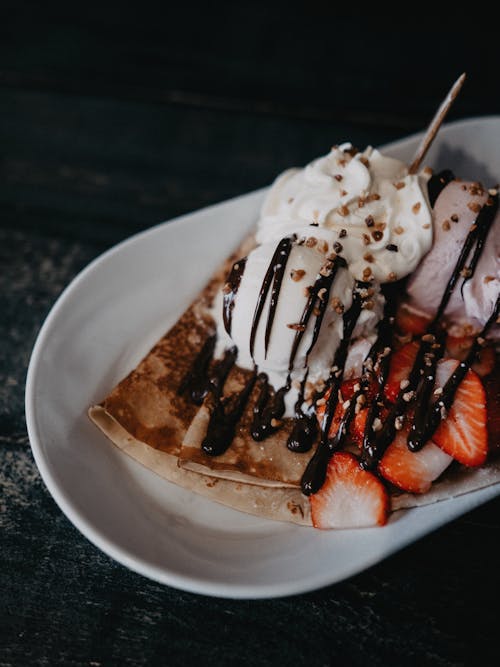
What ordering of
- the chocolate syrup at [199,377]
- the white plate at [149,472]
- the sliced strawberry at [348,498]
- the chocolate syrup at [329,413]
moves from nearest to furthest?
the white plate at [149,472]
the sliced strawberry at [348,498]
the chocolate syrup at [329,413]
the chocolate syrup at [199,377]

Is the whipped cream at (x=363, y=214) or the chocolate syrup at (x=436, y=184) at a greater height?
the chocolate syrup at (x=436, y=184)

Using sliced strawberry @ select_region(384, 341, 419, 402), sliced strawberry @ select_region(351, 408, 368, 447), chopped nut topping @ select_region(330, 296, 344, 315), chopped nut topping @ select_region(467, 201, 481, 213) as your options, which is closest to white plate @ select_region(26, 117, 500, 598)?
sliced strawberry @ select_region(351, 408, 368, 447)

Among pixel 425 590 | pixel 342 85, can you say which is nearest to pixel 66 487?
pixel 425 590

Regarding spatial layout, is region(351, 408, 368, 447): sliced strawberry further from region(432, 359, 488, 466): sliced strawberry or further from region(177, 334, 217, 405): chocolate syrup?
region(177, 334, 217, 405): chocolate syrup

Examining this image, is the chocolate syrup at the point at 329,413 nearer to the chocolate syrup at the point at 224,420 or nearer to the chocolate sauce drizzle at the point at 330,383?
the chocolate sauce drizzle at the point at 330,383

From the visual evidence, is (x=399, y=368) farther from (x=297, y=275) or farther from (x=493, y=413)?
(x=297, y=275)

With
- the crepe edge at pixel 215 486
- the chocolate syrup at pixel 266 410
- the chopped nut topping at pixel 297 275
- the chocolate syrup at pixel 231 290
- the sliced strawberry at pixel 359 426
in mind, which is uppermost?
the chopped nut topping at pixel 297 275

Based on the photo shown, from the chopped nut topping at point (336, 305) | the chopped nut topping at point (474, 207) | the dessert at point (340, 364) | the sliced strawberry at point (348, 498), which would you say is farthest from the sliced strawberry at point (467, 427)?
the chopped nut topping at point (474, 207)
